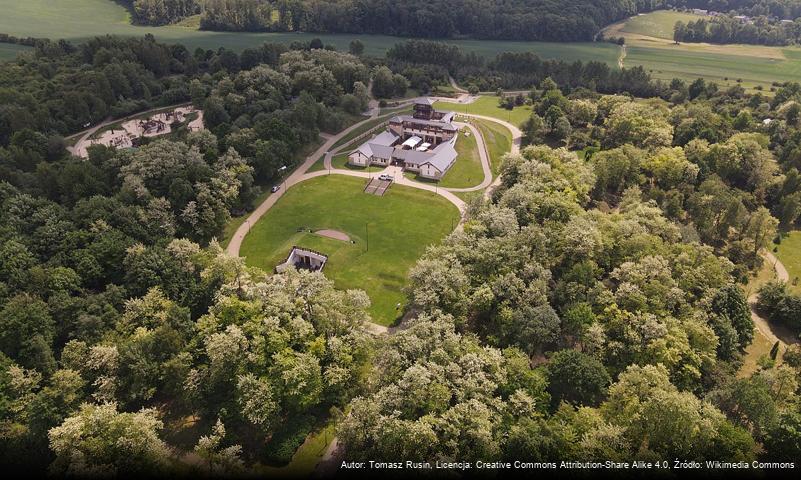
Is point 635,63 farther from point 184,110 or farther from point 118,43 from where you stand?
A: point 118,43

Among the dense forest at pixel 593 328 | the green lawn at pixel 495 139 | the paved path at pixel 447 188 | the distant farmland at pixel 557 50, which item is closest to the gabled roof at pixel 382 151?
the paved path at pixel 447 188

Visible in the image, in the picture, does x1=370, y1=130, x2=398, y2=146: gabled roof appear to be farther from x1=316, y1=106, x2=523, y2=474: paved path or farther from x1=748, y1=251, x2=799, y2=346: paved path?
x1=748, y1=251, x2=799, y2=346: paved path

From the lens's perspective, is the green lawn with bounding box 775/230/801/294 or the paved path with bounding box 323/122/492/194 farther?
the paved path with bounding box 323/122/492/194

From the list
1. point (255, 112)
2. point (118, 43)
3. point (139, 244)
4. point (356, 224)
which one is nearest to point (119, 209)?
point (139, 244)

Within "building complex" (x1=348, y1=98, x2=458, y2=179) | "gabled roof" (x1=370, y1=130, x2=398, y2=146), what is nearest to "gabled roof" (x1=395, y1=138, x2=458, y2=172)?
"building complex" (x1=348, y1=98, x2=458, y2=179)

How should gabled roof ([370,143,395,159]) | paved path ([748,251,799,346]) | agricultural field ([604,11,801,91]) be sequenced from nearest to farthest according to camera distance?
paved path ([748,251,799,346]), gabled roof ([370,143,395,159]), agricultural field ([604,11,801,91])

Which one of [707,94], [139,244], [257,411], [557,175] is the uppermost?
[707,94]
